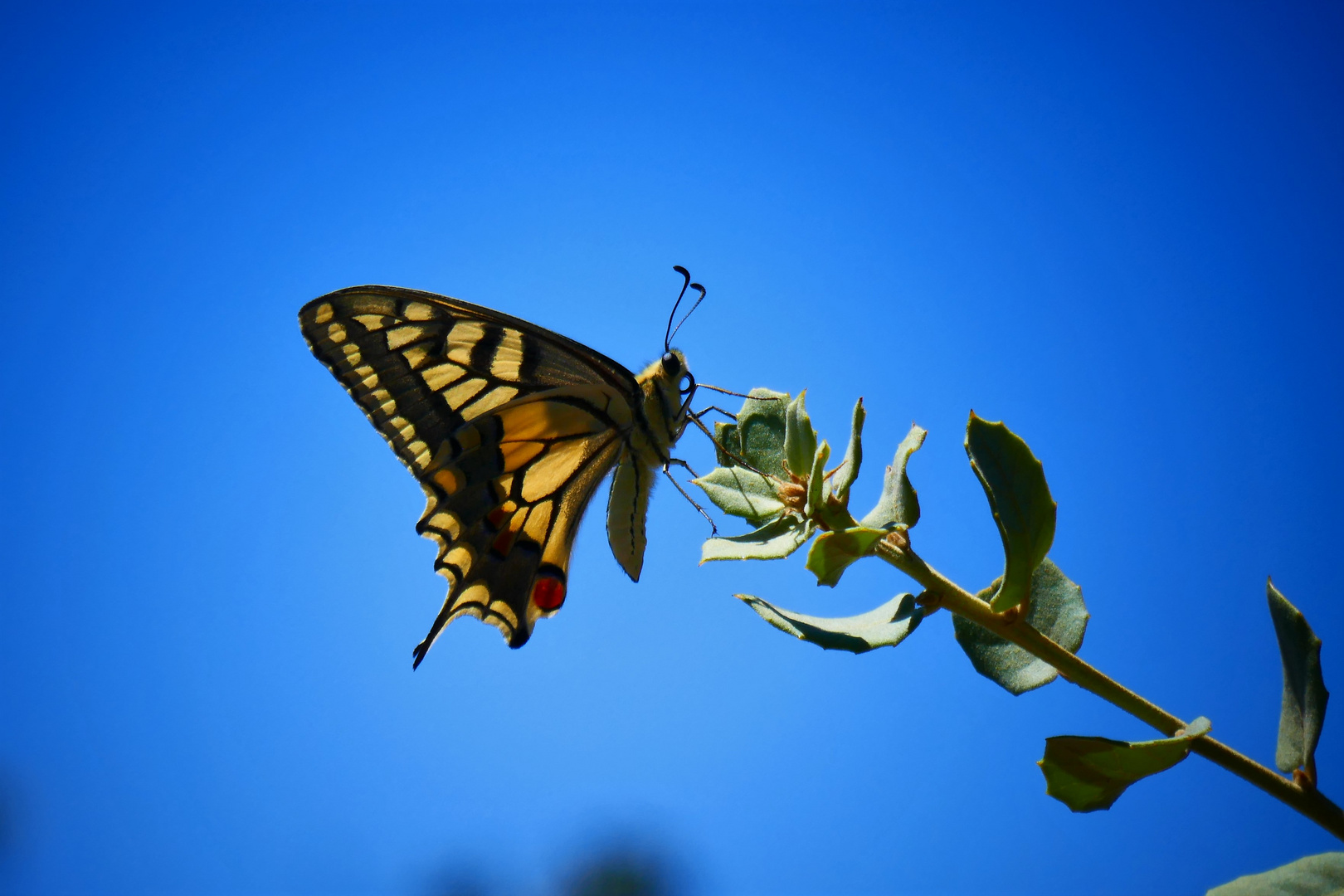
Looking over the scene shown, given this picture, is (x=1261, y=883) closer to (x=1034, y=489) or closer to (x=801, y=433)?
(x=1034, y=489)

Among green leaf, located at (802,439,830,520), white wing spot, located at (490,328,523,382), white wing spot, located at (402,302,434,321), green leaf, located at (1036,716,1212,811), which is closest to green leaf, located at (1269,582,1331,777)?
green leaf, located at (1036,716,1212,811)

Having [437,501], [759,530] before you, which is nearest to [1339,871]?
[759,530]

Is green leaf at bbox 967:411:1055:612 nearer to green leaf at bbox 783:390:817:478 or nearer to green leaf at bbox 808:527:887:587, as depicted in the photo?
green leaf at bbox 808:527:887:587

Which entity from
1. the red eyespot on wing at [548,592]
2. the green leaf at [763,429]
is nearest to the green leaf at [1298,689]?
the green leaf at [763,429]

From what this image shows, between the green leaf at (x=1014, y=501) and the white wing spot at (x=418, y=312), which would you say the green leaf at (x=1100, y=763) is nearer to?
the green leaf at (x=1014, y=501)

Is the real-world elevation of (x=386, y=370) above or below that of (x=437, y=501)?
above
